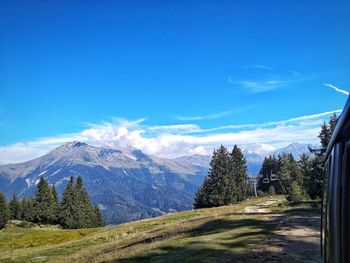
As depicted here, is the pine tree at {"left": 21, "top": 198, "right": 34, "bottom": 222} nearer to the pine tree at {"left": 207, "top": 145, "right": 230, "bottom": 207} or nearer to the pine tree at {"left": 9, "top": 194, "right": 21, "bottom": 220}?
the pine tree at {"left": 9, "top": 194, "right": 21, "bottom": 220}

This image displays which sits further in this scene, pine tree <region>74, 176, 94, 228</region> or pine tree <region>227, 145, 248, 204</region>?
pine tree <region>74, 176, 94, 228</region>

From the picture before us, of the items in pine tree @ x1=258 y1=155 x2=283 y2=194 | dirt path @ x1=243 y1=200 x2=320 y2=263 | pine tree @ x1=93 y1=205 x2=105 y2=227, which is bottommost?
pine tree @ x1=93 y1=205 x2=105 y2=227

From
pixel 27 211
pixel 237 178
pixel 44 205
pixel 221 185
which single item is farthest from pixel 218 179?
pixel 27 211

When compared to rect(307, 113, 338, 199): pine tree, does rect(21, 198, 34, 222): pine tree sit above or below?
below

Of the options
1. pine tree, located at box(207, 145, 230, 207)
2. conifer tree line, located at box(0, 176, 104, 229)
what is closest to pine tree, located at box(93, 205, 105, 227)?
conifer tree line, located at box(0, 176, 104, 229)

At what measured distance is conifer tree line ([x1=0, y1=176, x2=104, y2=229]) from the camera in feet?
390

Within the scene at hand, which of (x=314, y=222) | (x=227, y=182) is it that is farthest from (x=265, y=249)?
(x=227, y=182)

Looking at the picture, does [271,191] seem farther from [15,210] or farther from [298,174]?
[15,210]

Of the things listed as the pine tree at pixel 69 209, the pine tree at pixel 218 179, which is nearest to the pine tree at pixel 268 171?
the pine tree at pixel 218 179

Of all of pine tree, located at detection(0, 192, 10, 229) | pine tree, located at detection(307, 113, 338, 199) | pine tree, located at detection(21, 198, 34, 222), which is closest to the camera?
pine tree, located at detection(307, 113, 338, 199)

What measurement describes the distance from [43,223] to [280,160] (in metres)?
75.9

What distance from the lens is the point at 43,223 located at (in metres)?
126

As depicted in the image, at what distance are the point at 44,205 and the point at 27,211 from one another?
675cm

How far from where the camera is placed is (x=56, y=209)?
125938 millimetres
